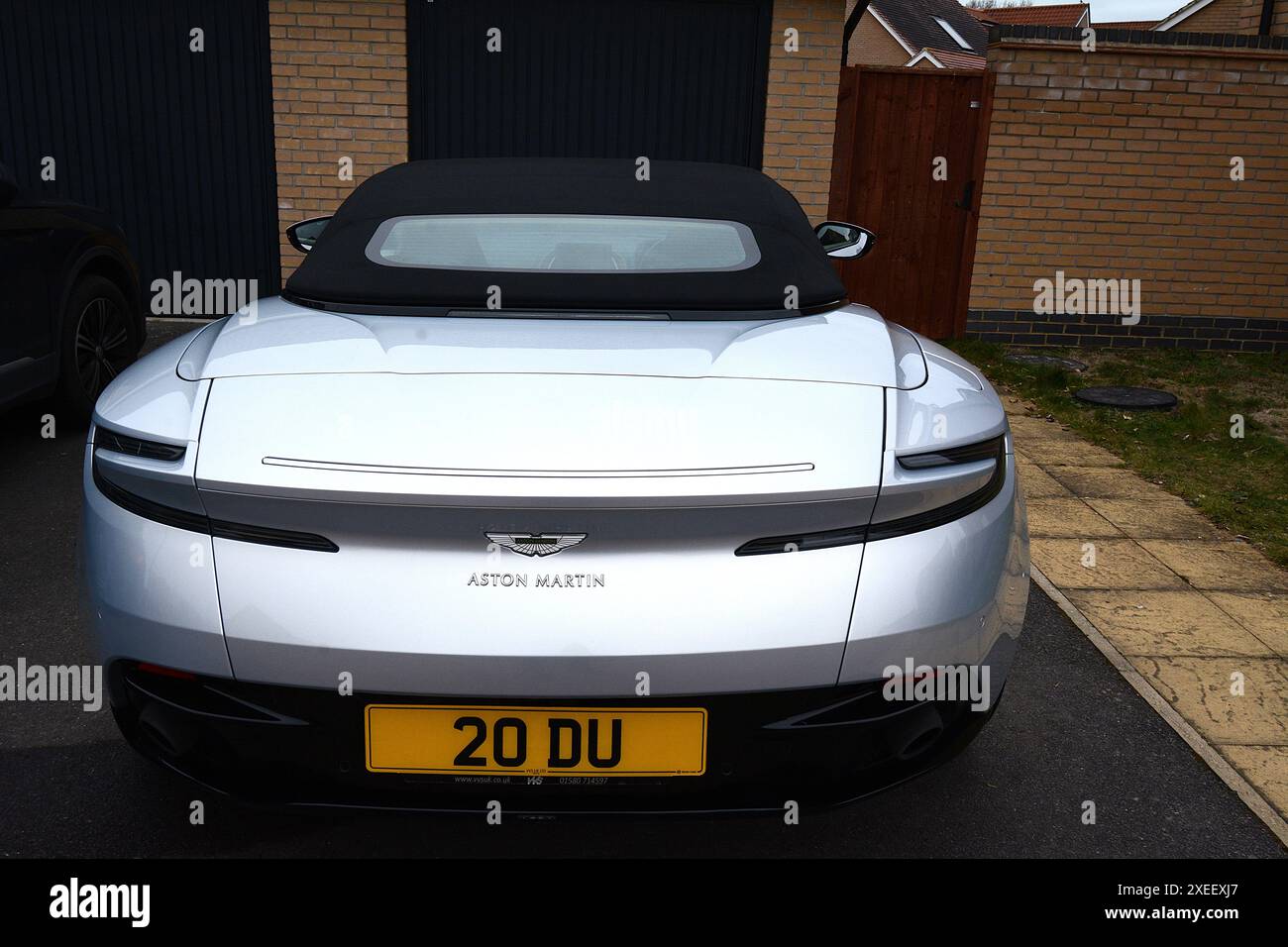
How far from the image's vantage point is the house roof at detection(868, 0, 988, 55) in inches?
1770

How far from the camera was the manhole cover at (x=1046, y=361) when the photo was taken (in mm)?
8648

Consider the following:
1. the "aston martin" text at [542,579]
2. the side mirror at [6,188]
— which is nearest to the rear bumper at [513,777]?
the "aston martin" text at [542,579]

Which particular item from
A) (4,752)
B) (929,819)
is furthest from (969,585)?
(4,752)

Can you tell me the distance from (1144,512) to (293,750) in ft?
14.1

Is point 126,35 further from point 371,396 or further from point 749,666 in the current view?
point 749,666

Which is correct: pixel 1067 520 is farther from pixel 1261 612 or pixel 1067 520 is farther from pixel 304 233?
pixel 304 233

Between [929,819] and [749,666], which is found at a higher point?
[749,666]

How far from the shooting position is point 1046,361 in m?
8.81

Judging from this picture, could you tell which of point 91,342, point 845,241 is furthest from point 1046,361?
point 91,342

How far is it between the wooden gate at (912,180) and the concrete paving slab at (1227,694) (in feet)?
19.1

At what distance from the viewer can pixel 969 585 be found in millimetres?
1987

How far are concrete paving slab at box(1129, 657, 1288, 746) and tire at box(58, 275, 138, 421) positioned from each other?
4.68 meters

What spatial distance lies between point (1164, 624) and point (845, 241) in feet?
5.44

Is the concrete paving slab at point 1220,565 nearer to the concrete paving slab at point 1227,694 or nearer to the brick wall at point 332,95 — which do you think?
the concrete paving slab at point 1227,694
